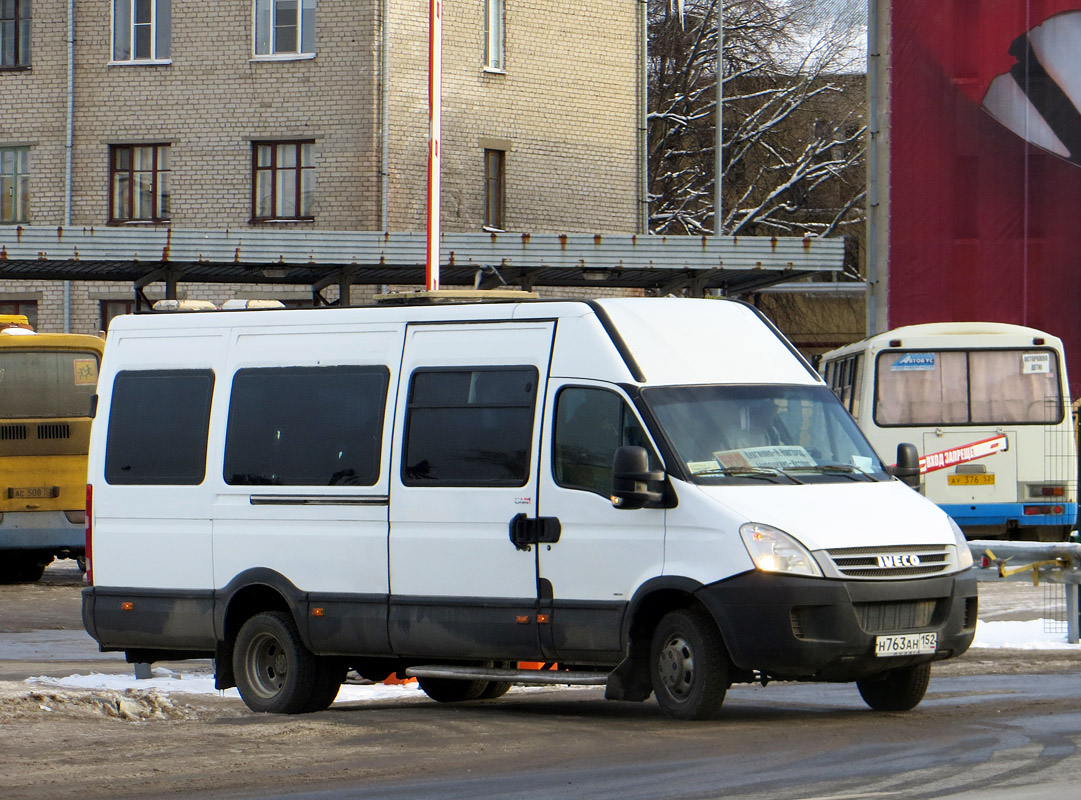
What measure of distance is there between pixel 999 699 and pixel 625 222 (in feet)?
106

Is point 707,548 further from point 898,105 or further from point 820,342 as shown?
point 820,342

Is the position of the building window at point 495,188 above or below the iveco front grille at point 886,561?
above

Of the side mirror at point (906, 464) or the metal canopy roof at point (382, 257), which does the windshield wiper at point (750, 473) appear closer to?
the side mirror at point (906, 464)

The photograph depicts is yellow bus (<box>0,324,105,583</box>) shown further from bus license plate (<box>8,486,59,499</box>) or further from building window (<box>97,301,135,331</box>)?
building window (<box>97,301,135,331</box>)

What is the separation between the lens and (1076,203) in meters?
31.0

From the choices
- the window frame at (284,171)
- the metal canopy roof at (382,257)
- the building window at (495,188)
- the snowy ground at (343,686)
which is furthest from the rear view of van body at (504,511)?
the building window at (495,188)

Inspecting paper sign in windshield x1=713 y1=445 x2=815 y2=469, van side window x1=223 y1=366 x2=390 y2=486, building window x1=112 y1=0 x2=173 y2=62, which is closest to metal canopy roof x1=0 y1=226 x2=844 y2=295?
building window x1=112 y1=0 x2=173 y2=62

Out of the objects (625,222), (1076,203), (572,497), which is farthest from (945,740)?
(625,222)

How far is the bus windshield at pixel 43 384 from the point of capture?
23.6 metres

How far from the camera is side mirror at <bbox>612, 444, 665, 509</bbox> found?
10266 mm

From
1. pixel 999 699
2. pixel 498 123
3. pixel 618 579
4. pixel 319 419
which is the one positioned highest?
pixel 498 123

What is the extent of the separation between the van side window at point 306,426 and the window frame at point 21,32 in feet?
98.8

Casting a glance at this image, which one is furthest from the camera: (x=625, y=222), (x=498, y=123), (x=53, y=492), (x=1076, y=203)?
(x=625, y=222)

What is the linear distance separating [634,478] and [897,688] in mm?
1911
